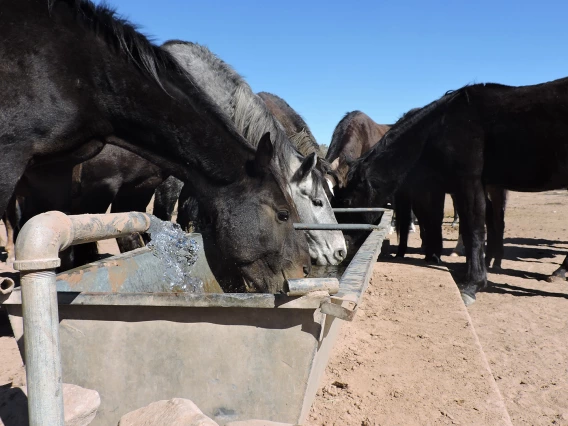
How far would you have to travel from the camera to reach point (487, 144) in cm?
522

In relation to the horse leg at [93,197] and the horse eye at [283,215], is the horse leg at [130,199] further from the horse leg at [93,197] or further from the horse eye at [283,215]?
the horse eye at [283,215]

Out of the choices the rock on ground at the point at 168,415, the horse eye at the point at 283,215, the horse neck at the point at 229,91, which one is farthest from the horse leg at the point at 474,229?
the rock on ground at the point at 168,415

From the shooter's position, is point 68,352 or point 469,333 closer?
point 68,352

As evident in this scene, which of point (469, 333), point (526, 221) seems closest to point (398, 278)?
point (469, 333)

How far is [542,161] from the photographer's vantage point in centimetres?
508

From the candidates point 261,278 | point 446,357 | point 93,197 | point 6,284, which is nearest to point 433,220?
point 446,357

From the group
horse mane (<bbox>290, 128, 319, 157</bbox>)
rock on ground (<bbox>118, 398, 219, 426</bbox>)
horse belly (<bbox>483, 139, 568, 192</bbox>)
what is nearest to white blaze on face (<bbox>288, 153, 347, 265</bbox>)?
horse mane (<bbox>290, 128, 319, 157</bbox>)

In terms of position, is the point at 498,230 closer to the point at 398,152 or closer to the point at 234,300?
the point at 398,152

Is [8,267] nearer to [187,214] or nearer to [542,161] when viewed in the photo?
[187,214]

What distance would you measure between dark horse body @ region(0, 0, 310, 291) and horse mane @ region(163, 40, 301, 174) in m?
1.03

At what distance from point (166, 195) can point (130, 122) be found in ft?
10.2

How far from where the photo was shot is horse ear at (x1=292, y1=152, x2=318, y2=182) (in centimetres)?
436

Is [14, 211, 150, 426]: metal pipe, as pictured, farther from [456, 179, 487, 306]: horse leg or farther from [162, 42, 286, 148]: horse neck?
[456, 179, 487, 306]: horse leg

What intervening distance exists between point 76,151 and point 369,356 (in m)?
2.02
